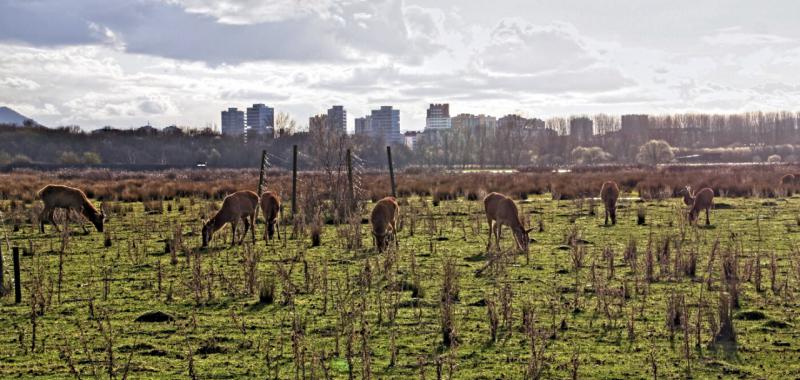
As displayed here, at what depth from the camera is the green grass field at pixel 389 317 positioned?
8.96 m

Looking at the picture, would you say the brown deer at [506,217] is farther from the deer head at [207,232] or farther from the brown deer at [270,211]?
the deer head at [207,232]

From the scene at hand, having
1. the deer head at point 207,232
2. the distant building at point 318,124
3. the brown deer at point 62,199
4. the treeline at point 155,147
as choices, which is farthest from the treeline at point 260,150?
the deer head at point 207,232

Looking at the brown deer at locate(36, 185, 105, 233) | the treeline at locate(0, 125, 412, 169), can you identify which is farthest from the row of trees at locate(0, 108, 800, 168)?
the brown deer at locate(36, 185, 105, 233)

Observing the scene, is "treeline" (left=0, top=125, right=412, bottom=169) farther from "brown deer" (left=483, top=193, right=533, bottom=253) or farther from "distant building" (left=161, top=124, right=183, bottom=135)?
"brown deer" (left=483, top=193, right=533, bottom=253)

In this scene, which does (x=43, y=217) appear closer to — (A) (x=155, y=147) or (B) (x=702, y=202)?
(B) (x=702, y=202)

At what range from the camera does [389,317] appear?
36.3 feet

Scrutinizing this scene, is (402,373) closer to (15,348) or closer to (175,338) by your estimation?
(175,338)

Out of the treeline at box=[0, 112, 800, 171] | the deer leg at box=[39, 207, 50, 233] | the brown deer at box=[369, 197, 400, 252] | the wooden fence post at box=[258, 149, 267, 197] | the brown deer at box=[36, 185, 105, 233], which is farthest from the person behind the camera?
the treeline at box=[0, 112, 800, 171]

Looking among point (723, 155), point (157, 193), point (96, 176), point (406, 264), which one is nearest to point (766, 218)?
point (406, 264)

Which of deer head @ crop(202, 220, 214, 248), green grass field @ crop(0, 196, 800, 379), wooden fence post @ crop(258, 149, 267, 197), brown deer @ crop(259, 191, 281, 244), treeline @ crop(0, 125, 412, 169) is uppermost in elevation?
treeline @ crop(0, 125, 412, 169)

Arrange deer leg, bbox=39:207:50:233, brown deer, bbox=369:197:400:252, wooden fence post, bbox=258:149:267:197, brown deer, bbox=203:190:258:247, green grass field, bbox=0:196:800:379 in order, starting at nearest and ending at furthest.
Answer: green grass field, bbox=0:196:800:379 → brown deer, bbox=369:197:400:252 → brown deer, bbox=203:190:258:247 → deer leg, bbox=39:207:50:233 → wooden fence post, bbox=258:149:267:197

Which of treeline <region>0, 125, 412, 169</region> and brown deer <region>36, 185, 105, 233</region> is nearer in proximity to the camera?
brown deer <region>36, 185, 105, 233</region>

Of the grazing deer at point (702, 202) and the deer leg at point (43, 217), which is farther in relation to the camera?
the grazing deer at point (702, 202)

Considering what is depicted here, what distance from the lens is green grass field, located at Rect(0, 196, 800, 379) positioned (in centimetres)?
896
